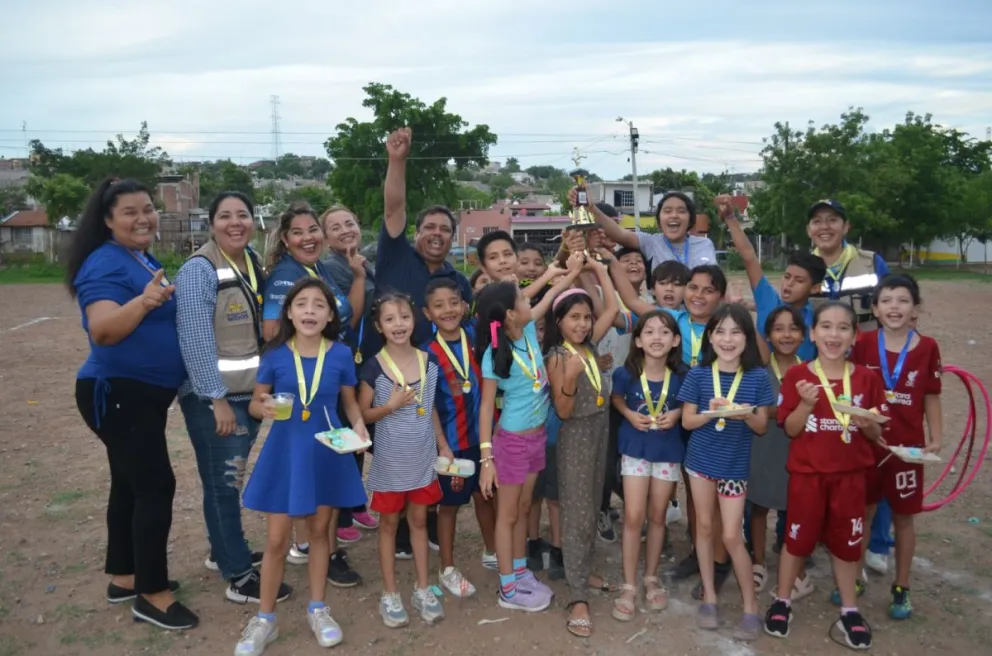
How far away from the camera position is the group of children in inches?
148

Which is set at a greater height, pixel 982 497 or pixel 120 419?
pixel 120 419

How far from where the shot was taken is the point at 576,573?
407 centimetres

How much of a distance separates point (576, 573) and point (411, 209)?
3917 cm

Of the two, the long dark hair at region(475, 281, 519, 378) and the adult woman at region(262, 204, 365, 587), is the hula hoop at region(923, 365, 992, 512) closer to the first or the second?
the long dark hair at region(475, 281, 519, 378)

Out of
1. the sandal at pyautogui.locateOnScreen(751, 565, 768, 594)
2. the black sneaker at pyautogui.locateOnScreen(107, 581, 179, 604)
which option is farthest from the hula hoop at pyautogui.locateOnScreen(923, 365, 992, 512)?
the black sneaker at pyautogui.locateOnScreen(107, 581, 179, 604)

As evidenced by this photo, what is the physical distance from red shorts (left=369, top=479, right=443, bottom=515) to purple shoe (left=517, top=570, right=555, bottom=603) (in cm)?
70

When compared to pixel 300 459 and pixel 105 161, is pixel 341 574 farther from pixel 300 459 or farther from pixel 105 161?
pixel 105 161

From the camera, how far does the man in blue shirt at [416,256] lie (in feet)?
14.9

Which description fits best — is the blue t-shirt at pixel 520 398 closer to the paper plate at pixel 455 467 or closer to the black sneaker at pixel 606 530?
the paper plate at pixel 455 467

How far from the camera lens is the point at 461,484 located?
413 cm

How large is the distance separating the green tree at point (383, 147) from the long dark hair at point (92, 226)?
38191mm

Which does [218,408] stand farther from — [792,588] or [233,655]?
[792,588]

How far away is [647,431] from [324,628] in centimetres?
202

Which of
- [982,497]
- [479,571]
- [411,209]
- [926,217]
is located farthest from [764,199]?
[479,571]
